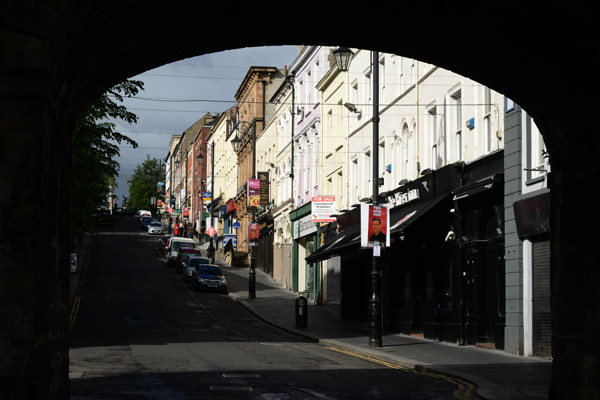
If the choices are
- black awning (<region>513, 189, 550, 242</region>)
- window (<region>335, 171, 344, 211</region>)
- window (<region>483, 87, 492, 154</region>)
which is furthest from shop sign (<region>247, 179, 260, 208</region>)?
black awning (<region>513, 189, 550, 242</region>)

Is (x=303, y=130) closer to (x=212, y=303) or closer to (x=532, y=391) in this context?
(x=212, y=303)

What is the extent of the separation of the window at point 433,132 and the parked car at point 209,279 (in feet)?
71.3

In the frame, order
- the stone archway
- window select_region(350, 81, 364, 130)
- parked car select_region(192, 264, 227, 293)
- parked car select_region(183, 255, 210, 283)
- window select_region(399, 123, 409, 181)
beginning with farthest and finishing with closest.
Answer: parked car select_region(183, 255, 210, 283), parked car select_region(192, 264, 227, 293), window select_region(350, 81, 364, 130), window select_region(399, 123, 409, 181), the stone archway

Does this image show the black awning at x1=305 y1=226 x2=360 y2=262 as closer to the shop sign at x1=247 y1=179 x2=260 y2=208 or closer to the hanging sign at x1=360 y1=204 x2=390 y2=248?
the hanging sign at x1=360 y1=204 x2=390 y2=248

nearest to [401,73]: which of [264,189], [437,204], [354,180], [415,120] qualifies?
[415,120]

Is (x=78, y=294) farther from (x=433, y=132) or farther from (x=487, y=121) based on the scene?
(x=487, y=121)

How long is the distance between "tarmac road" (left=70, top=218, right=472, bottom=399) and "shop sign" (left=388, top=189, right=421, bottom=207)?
617cm

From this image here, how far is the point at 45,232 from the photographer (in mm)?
8969

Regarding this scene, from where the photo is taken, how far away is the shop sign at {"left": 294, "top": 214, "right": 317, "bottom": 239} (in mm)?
48612

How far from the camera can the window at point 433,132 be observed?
29797mm

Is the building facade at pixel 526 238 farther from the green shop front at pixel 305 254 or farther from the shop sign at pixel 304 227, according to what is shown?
the shop sign at pixel 304 227

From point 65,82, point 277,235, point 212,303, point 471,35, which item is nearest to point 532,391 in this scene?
point 471,35

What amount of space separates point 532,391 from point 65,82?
9.43 m

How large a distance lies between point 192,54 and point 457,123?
16240 millimetres
